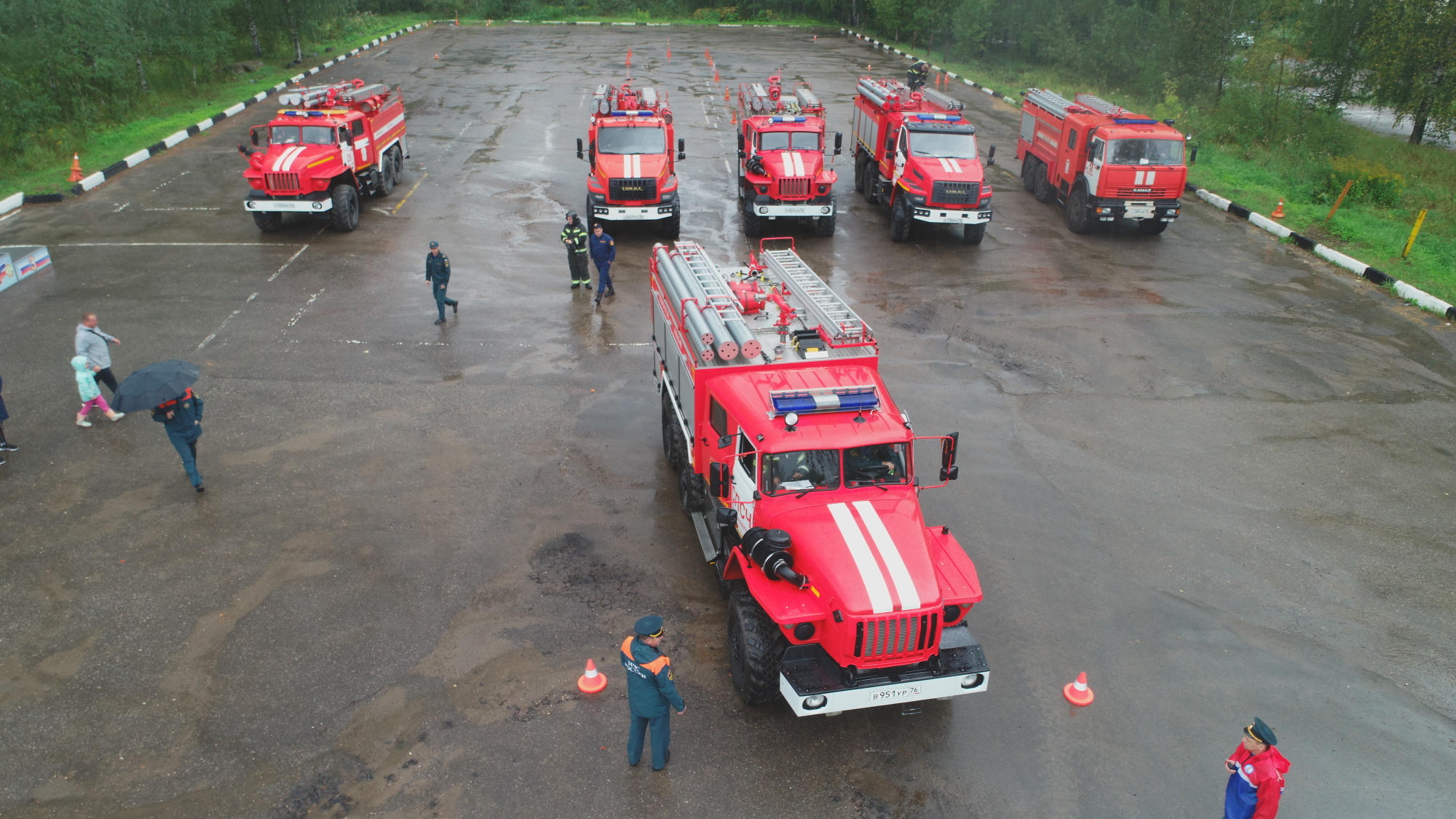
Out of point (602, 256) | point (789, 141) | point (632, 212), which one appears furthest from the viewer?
point (789, 141)

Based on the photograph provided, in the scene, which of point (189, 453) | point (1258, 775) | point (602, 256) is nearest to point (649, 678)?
point (1258, 775)

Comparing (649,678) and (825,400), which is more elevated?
(825,400)

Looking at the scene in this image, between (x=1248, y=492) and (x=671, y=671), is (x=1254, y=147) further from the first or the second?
(x=671, y=671)

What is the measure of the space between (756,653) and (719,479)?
1661 mm

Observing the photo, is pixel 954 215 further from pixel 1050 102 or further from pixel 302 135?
pixel 302 135

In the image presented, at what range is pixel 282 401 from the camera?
1270 centimetres

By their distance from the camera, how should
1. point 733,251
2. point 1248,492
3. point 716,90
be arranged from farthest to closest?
point 716,90 → point 733,251 → point 1248,492

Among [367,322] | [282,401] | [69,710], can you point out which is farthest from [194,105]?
[69,710]

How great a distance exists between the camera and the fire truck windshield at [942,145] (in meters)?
19.9

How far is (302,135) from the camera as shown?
63.0 feet

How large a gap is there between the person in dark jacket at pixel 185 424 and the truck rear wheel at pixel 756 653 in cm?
684

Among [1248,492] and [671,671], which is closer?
[671,671]

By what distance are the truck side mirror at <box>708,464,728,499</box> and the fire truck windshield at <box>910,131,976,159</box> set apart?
13.9 meters

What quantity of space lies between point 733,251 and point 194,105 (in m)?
23.2
